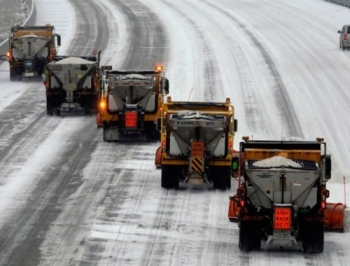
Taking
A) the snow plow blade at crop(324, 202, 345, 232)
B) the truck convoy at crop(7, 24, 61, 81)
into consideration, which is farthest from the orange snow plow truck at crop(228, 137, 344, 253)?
the truck convoy at crop(7, 24, 61, 81)

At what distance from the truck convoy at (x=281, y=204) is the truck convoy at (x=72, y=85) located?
16832mm

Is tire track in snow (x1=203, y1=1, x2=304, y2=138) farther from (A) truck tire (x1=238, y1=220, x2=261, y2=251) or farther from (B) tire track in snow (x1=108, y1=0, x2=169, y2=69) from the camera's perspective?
(A) truck tire (x1=238, y1=220, x2=261, y2=251)

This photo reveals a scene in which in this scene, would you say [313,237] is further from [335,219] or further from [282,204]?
[335,219]

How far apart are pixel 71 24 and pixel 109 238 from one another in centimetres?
4203

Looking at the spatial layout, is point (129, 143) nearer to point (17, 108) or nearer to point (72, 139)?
point (72, 139)

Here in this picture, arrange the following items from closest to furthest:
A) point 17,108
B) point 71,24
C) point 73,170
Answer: point 73,170, point 17,108, point 71,24

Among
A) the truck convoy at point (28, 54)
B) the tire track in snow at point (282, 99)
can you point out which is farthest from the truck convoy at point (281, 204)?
the truck convoy at point (28, 54)

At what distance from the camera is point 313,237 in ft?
68.5

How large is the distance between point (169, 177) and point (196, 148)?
97 centimetres

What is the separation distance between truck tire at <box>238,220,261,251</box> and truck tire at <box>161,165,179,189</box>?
18.6 feet

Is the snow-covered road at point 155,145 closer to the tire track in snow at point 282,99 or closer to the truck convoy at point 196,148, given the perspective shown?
the tire track in snow at point 282,99

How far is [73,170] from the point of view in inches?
1136

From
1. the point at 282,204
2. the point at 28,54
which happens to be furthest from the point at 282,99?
the point at 282,204

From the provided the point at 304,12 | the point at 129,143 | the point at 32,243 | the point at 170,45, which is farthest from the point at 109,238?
the point at 304,12
